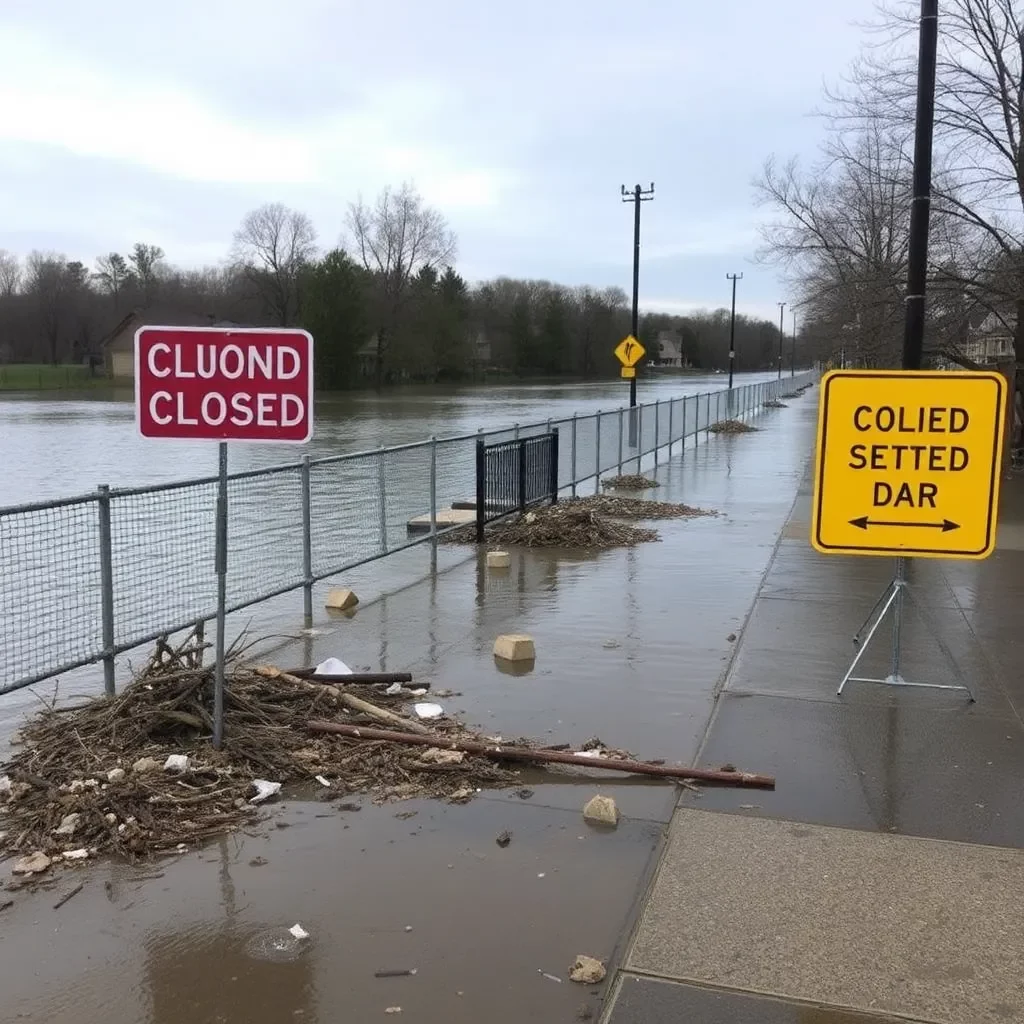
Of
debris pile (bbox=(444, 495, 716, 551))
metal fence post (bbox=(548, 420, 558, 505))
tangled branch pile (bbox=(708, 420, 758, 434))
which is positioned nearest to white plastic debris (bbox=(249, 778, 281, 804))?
debris pile (bbox=(444, 495, 716, 551))

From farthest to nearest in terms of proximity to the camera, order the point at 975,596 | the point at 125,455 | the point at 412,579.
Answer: the point at 125,455, the point at 412,579, the point at 975,596

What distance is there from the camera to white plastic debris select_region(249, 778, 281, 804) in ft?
14.6

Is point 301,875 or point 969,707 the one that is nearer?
point 301,875

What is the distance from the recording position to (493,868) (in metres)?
3.86

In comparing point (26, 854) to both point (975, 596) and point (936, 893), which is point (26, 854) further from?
point (975, 596)

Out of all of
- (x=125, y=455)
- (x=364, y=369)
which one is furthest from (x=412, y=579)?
(x=364, y=369)

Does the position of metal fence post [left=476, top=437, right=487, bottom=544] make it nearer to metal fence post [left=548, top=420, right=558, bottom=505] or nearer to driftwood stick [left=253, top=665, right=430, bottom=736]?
metal fence post [left=548, top=420, right=558, bottom=505]

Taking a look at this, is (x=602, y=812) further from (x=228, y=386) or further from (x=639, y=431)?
(x=639, y=431)

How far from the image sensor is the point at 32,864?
12.5 feet

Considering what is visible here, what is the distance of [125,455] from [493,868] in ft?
80.5

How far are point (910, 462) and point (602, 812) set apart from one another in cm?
288

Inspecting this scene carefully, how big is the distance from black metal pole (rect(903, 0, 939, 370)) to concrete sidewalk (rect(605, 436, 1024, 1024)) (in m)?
3.64

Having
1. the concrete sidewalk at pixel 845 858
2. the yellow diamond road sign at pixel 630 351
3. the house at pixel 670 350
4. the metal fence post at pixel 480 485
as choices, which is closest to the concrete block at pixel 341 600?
the metal fence post at pixel 480 485

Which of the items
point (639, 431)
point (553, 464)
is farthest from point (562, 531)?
point (639, 431)
